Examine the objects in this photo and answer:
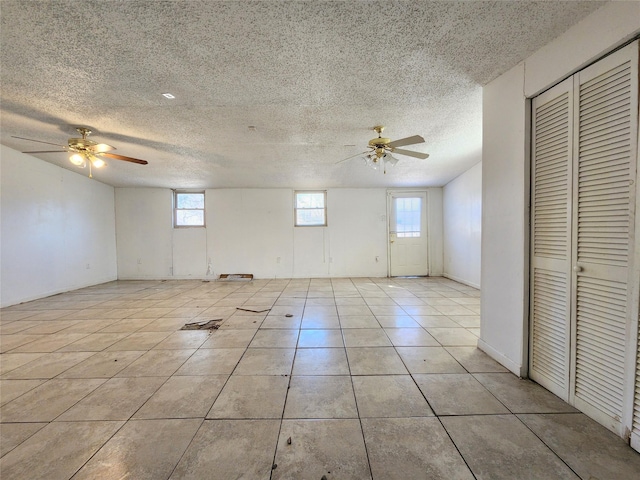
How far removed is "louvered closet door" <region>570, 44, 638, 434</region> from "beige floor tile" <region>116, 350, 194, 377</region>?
300cm

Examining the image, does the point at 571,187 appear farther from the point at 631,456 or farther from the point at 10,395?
the point at 10,395

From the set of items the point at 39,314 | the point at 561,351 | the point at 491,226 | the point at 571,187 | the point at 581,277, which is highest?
the point at 571,187

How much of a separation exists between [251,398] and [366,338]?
138 cm

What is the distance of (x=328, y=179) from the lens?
5688 millimetres

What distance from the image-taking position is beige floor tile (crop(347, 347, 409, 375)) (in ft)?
6.64

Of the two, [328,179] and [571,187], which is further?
[328,179]

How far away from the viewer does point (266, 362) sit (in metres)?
2.19

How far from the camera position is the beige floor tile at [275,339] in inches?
99.6

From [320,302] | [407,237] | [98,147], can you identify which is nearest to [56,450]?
[320,302]

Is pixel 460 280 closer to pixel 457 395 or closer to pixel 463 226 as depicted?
pixel 463 226

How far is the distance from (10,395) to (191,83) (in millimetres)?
2811

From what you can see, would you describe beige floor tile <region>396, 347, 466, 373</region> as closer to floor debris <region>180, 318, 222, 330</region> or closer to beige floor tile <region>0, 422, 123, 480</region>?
beige floor tile <region>0, 422, 123, 480</region>

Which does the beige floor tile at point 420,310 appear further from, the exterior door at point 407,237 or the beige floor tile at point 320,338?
the exterior door at point 407,237

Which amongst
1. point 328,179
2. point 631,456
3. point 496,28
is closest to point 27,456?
point 631,456
